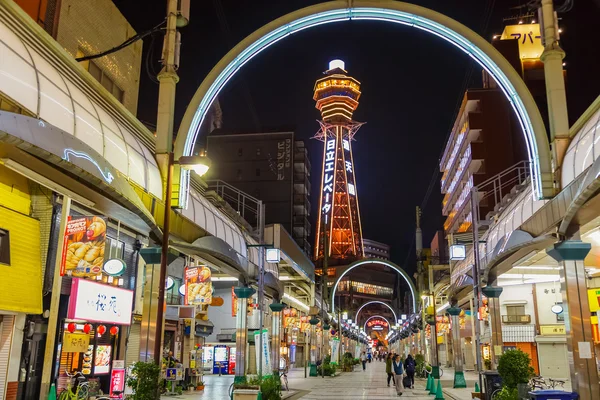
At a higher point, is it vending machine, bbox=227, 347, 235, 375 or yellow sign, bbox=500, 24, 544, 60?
yellow sign, bbox=500, 24, 544, 60

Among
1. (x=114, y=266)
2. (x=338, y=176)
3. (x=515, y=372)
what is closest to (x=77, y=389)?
(x=114, y=266)

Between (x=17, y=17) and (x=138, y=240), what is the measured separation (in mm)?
12932

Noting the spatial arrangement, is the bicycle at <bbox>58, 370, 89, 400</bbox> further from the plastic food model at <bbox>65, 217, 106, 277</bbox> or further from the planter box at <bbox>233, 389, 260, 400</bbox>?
the planter box at <bbox>233, 389, 260, 400</bbox>

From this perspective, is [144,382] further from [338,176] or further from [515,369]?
[338,176]

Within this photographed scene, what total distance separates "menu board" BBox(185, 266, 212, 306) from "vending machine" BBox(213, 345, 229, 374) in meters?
20.9

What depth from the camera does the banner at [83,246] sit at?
52.3 ft

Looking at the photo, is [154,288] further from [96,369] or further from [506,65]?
[506,65]

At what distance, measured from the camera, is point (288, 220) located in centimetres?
8700

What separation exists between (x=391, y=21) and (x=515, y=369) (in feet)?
37.7

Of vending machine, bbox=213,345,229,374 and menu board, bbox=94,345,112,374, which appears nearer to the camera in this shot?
menu board, bbox=94,345,112,374

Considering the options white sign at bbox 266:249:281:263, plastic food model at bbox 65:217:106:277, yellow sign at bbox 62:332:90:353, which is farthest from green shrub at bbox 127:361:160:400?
white sign at bbox 266:249:281:263

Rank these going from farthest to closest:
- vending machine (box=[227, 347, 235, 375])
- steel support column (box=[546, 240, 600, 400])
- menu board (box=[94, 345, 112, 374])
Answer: vending machine (box=[227, 347, 235, 375]) < menu board (box=[94, 345, 112, 374]) < steel support column (box=[546, 240, 600, 400])

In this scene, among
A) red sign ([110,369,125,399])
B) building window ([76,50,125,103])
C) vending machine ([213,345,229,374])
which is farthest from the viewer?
vending machine ([213,345,229,374])

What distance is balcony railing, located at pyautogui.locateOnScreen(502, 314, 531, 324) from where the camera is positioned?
38750 millimetres
